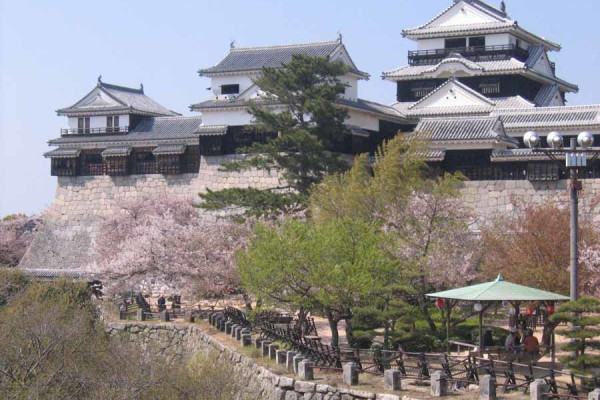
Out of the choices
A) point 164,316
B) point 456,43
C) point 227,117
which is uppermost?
point 456,43

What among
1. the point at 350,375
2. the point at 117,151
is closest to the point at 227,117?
the point at 117,151

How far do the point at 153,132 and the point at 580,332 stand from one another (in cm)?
3138

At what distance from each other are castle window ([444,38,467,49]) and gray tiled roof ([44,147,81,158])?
16645 millimetres

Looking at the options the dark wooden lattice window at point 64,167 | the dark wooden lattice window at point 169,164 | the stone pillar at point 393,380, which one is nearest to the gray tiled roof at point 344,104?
the dark wooden lattice window at point 169,164

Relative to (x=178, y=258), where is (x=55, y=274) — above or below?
below

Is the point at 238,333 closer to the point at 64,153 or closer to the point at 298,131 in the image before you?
the point at 298,131

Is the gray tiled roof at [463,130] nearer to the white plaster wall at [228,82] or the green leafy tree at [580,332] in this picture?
the white plaster wall at [228,82]

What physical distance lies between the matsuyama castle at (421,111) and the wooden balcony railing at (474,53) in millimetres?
51

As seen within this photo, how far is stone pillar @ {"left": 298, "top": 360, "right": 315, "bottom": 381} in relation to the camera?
1975 centimetres

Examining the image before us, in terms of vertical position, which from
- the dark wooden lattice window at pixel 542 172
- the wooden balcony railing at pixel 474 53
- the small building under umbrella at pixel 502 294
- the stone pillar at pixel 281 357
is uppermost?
the wooden balcony railing at pixel 474 53

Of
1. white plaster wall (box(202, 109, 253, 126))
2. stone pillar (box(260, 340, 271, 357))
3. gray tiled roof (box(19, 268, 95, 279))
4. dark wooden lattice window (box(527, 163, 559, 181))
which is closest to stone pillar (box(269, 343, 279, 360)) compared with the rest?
stone pillar (box(260, 340, 271, 357))

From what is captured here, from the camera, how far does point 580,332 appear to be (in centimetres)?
1836

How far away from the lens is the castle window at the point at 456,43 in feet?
164

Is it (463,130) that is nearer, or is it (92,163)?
(463,130)
